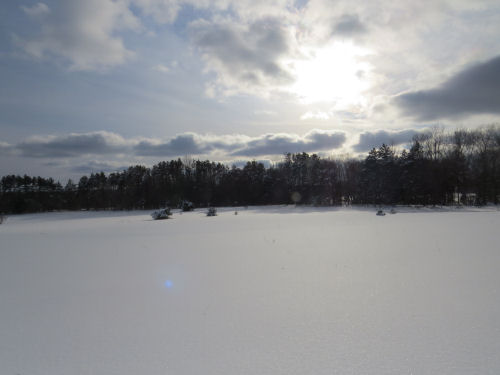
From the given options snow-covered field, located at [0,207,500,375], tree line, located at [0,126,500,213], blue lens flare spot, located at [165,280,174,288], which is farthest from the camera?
tree line, located at [0,126,500,213]

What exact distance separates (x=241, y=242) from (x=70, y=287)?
5.79 m

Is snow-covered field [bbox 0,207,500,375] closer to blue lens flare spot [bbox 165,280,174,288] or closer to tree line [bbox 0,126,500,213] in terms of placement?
blue lens flare spot [bbox 165,280,174,288]

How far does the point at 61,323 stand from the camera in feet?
12.3

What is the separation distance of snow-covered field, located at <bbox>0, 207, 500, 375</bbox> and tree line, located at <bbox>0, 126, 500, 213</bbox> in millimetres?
35118

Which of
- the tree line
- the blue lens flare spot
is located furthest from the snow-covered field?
the tree line

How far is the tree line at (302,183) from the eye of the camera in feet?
120

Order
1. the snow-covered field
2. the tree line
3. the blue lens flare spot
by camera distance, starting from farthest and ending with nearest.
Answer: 1. the tree line
2. the blue lens flare spot
3. the snow-covered field

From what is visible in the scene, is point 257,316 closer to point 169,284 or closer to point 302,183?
point 169,284

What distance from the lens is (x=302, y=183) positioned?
48.8 meters

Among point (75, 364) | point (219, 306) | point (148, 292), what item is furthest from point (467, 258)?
point (75, 364)

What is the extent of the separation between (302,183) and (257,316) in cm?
4599

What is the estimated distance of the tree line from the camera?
36656mm

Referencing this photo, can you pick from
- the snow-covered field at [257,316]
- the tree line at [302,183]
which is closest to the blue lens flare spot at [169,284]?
the snow-covered field at [257,316]

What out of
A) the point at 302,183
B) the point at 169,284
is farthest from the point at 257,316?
the point at 302,183
